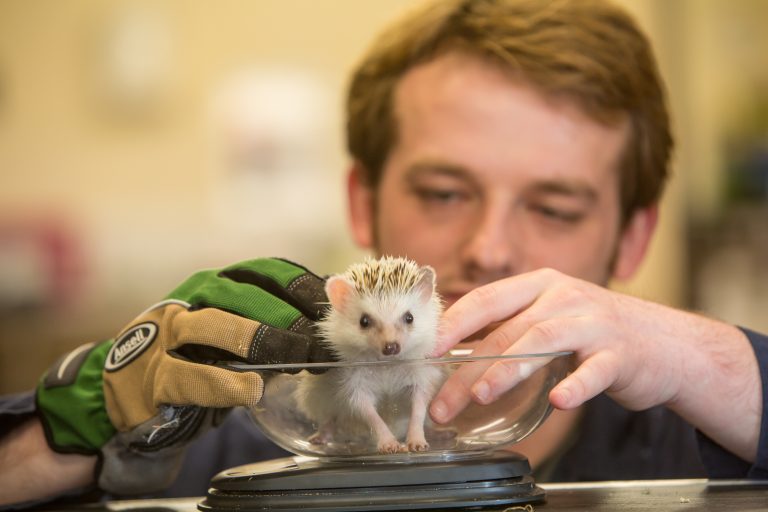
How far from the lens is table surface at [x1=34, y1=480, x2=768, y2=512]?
1103mm

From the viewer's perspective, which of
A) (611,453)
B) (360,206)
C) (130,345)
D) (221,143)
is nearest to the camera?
(130,345)

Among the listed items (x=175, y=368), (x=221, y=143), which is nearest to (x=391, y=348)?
(x=175, y=368)

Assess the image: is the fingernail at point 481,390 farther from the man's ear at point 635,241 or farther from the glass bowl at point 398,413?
the man's ear at point 635,241

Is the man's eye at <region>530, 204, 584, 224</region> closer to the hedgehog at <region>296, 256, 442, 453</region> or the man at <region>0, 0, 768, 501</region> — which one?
the man at <region>0, 0, 768, 501</region>

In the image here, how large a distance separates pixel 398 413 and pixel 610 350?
304 millimetres

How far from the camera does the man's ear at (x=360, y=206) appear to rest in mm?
2314

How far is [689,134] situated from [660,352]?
3669 mm

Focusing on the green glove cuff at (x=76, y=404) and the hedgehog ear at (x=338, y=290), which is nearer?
the hedgehog ear at (x=338, y=290)

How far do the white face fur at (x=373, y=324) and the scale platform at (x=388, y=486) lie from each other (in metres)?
0.14

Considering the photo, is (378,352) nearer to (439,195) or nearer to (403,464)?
(403,464)

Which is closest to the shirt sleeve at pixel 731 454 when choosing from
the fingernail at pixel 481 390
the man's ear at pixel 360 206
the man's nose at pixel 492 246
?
the man's nose at pixel 492 246

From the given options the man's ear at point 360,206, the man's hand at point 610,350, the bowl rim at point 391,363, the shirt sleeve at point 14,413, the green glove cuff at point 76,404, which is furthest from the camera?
the man's ear at point 360,206

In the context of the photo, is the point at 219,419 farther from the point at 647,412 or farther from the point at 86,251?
the point at 86,251

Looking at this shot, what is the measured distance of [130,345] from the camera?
1.34m
